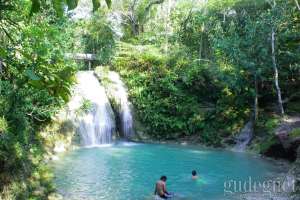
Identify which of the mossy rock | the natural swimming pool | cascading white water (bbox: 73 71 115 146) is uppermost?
cascading white water (bbox: 73 71 115 146)

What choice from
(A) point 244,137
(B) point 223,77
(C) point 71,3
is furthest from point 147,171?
(C) point 71,3

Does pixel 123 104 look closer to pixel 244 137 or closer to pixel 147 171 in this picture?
pixel 244 137

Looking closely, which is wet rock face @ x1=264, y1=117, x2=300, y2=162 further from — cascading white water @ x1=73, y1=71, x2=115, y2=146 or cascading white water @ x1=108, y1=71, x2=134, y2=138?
cascading white water @ x1=73, y1=71, x2=115, y2=146

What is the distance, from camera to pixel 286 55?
775 inches

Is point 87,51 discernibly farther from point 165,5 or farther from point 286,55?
point 286,55

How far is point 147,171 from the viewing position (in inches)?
562

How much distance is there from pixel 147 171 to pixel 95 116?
762cm

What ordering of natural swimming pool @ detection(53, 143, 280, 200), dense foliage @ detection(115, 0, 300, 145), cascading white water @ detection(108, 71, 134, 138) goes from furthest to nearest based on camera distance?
cascading white water @ detection(108, 71, 134, 138)
dense foliage @ detection(115, 0, 300, 145)
natural swimming pool @ detection(53, 143, 280, 200)

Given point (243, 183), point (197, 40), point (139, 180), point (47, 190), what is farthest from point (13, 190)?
point (197, 40)

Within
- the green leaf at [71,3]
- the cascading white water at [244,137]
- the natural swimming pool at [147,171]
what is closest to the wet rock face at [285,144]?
the natural swimming pool at [147,171]

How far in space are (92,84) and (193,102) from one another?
240 inches

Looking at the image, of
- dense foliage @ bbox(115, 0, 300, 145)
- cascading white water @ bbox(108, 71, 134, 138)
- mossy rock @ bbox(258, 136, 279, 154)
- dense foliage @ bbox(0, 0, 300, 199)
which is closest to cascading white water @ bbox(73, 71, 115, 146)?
cascading white water @ bbox(108, 71, 134, 138)

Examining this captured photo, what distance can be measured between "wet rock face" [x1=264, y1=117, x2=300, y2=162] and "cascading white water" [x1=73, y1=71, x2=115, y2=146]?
27.7 ft

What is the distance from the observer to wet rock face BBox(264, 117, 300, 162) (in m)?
15.8
